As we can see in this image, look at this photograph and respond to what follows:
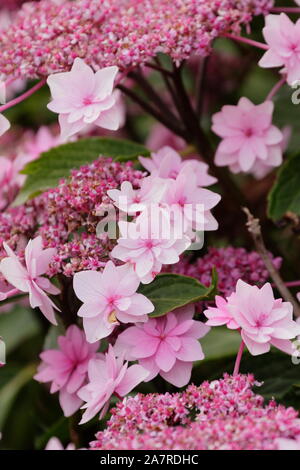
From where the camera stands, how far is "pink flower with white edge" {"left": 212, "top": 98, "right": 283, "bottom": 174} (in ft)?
3.20

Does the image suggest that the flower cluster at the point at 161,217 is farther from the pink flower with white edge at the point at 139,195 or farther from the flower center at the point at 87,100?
the flower center at the point at 87,100

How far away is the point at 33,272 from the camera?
2.56ft

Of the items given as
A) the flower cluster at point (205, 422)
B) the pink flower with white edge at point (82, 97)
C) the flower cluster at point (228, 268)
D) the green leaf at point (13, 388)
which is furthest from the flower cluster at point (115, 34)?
the green leaf at point (13, 388)

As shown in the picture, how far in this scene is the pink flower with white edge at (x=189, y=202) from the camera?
2.74 ft

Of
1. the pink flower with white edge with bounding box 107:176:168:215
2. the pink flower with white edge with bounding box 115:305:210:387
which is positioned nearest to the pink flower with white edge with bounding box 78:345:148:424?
the pink flower with white edge with bounding box 115:305:210:387

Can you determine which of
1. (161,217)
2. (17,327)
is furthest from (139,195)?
(17,327)

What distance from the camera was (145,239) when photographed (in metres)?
0.79

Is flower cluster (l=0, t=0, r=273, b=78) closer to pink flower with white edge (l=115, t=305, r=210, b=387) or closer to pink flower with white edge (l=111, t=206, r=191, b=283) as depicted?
pink flower with white edge (l=111, t=206, r=191, b=283)

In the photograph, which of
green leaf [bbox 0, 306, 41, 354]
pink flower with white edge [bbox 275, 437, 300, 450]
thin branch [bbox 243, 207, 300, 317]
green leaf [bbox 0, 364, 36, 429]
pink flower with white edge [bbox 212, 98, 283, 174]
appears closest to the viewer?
pink flower with white edge [bbox 275, 437, 300, 450]

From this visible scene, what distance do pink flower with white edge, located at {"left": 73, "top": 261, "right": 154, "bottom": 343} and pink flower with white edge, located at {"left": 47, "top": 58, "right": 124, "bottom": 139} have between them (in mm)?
176

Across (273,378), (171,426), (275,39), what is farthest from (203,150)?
(171,426)

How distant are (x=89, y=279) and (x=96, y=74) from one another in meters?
0.24

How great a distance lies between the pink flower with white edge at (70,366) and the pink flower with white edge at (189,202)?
19cm

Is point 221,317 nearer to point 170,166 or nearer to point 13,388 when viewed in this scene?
point 170,166
